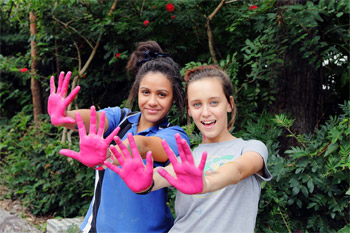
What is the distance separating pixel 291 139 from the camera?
2828 mm

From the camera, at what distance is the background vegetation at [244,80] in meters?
2.28

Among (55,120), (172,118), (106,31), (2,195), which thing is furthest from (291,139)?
(2,195)

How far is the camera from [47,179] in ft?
12.9

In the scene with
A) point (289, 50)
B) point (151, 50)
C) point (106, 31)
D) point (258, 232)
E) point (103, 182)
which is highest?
point (106, 31)

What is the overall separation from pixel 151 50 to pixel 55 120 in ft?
2.27

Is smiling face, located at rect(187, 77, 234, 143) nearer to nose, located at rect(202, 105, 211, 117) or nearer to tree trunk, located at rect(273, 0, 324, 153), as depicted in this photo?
nose, located at rect(202, 105, 211, 117)

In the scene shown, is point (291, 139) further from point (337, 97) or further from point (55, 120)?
point (55, 120)

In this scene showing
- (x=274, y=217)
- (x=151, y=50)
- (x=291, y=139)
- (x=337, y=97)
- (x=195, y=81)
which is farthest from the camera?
(x=337, y=97)

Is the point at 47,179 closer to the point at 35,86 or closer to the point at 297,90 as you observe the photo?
the point at 35,86

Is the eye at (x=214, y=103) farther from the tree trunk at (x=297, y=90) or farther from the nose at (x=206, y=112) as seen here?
the tree trunk at (x=297, y=90)

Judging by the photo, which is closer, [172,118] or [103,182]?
[103,182]

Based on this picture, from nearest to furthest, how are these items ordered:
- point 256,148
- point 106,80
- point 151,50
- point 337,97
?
1. point 256,148
2. point 151,50
3. point 337,97
4. point 106,80

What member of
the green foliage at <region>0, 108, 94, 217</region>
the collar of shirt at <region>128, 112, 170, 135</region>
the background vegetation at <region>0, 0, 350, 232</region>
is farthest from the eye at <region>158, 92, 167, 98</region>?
the green foliage at <region>0, 108, 94, 217</region>

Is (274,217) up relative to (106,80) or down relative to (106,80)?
down
